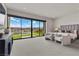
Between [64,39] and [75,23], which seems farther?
[75,23]

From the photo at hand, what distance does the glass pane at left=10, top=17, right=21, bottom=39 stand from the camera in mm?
7842

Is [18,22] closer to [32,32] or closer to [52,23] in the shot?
[32,32]

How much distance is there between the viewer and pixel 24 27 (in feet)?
28.8

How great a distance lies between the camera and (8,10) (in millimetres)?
6992

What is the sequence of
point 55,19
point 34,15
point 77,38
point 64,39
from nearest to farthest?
point 64,39, point 77,38, point 34,15, point 55,19

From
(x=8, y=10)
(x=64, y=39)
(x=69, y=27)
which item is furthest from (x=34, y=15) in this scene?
(x=64, y=39)

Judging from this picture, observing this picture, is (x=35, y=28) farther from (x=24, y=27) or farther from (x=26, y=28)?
(x=24, y=27)

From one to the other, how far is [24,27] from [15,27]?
3.24 ft

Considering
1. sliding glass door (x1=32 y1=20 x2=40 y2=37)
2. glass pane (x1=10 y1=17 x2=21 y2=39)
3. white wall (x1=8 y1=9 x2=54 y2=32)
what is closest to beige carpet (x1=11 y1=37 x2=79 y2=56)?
glass pane (x1=10 y1=17 x2=21 y2=39)

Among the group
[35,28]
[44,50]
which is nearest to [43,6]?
[44,50]

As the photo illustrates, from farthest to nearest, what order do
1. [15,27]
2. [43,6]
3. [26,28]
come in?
1. [26,28]
2. [15,27]
3. [43,6]

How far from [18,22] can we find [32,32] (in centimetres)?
203

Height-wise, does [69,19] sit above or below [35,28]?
above

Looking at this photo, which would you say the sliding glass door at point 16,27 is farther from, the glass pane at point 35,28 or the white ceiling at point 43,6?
the glass pane at point 35,28
